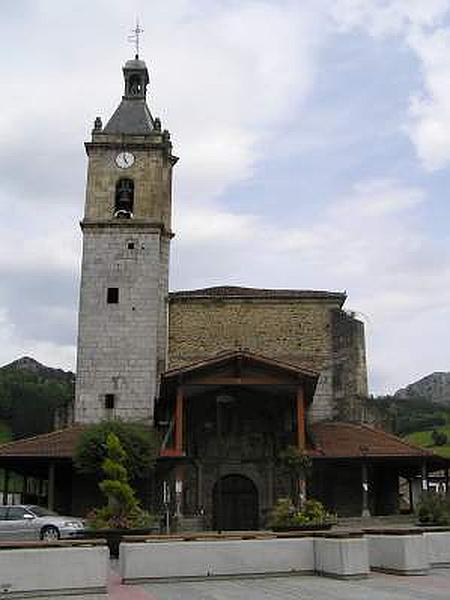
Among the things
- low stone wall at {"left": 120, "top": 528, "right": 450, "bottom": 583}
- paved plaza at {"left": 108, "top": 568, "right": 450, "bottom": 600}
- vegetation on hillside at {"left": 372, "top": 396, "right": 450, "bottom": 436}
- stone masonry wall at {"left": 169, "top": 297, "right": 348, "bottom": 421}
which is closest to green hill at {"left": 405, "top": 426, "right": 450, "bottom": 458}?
vegetation on hillside at {"left": 372, "top": 396, "right": 450, "bottom": 436}

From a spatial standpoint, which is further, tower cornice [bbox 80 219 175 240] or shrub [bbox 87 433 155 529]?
tower cornice [bbox 80 219 175 240]

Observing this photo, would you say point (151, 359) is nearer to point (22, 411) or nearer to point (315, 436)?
point (315, 436)

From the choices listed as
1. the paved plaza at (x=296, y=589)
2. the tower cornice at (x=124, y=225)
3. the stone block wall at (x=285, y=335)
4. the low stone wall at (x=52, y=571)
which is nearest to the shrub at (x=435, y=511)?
the stone block wall at (x=285, y=335)

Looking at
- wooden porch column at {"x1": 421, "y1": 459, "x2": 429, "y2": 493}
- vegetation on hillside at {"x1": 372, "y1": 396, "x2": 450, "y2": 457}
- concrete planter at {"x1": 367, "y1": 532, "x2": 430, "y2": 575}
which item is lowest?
concrete planter at {"x1": 367, "y1": 532, "x2": 430, "y2": 575}

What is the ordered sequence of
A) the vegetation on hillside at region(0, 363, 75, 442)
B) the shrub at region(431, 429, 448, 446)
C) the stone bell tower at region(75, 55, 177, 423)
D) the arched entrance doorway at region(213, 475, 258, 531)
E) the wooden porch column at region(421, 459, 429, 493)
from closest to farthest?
1. the wooden porch column at region(421, 459, 429, 493)
2. the arched entrance doorway at region(213, 475, 258, 531)
3. the stone bell tower at region(75, 55, 177, 423)
4. the shrub at region(431, 429, 448, 446)
5. the vegetation on hillside at region(0, 363, 75, 442)

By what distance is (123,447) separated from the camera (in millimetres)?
26031

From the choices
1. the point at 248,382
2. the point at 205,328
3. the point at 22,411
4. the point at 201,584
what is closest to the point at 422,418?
the point at 22,411

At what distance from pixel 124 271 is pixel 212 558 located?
22479mm

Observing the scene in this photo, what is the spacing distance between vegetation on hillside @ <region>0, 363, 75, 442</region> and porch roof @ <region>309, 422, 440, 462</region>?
3613cm

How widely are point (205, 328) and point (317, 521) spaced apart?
18.4 m

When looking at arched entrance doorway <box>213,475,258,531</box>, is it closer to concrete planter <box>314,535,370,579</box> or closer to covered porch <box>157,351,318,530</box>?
covered porch <box>157,351,318,530</box>

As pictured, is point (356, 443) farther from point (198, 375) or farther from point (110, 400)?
point (110, 400)

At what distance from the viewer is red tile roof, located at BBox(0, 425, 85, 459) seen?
90.9ft

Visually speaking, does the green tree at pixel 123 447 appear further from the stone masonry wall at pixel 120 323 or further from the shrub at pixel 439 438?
the shrub at pixel 439 438
